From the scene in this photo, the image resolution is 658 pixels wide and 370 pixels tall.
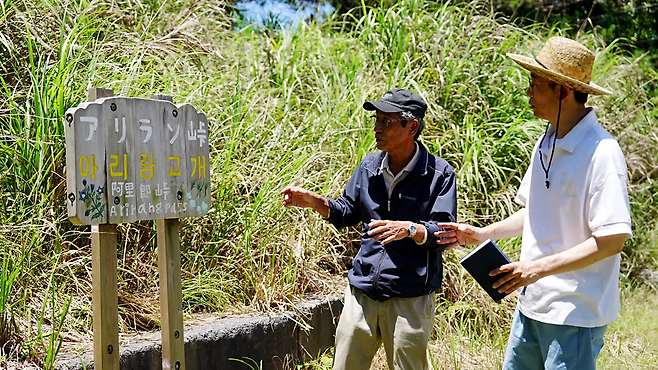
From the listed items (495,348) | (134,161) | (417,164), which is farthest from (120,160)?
(495,348)

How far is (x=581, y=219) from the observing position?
330cm

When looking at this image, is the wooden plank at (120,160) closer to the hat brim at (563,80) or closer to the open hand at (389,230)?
the open hand at (389,230)

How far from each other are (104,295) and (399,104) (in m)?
1.53

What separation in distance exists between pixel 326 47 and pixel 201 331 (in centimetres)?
413

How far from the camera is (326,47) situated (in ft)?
27.2

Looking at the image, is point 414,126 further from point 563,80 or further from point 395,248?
point 563,80

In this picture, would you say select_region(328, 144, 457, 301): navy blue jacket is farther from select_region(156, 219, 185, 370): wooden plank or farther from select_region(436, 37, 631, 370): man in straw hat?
select_region(156, 219, 185, 370): wooden plank

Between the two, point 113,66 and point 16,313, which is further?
point 113,66

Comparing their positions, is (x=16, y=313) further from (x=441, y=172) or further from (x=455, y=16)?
(x=455, y=16)

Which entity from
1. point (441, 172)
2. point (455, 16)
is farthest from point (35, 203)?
point (455, 16)

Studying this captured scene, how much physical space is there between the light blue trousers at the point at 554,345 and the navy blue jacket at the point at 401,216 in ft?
2.00

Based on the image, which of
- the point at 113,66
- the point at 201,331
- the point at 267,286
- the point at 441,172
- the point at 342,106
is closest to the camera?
the point at 441,172

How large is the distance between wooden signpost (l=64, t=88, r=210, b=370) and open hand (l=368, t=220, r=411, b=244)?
2.52 feet

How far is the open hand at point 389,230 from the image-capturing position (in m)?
3.79
